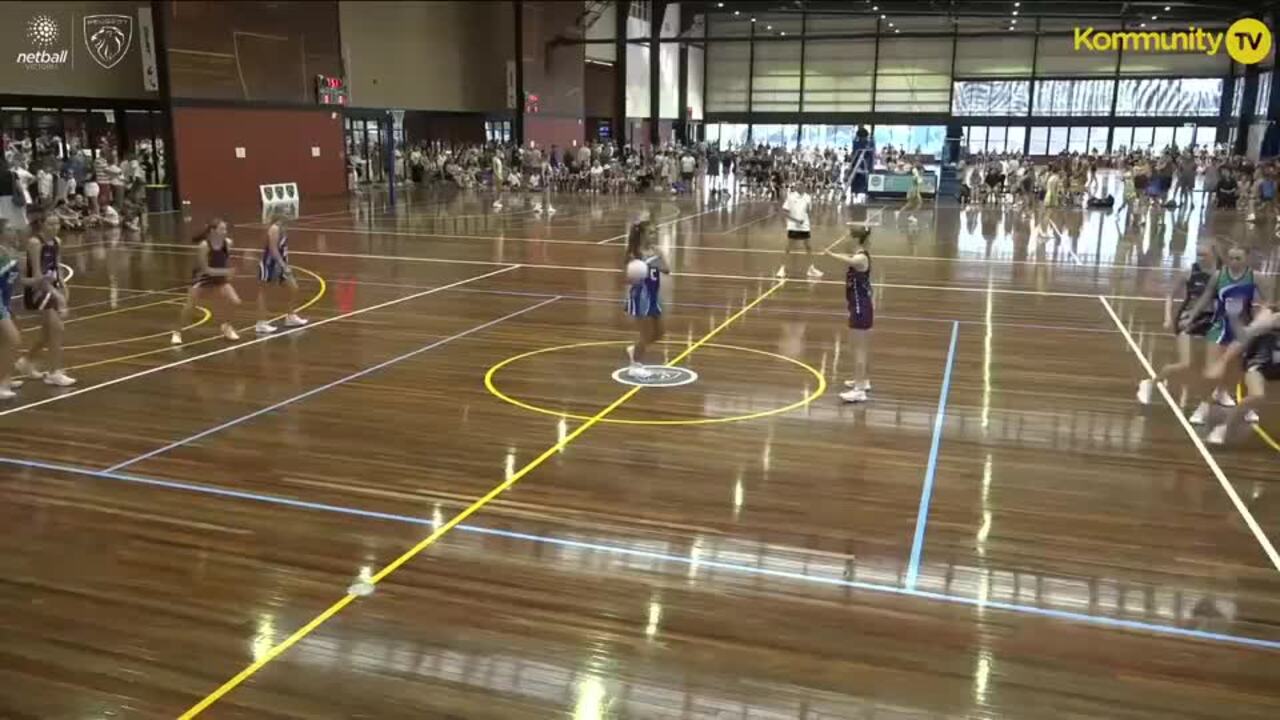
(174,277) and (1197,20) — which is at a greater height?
(1197,20)

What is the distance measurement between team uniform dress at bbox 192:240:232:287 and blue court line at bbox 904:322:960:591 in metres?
7.75

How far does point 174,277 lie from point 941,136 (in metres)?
42.3

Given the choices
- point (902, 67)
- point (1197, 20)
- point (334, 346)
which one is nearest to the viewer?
point (334, 346)

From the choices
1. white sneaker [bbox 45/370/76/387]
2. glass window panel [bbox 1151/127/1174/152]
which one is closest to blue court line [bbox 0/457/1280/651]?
white sneaker [bbox 45/370/76/387]

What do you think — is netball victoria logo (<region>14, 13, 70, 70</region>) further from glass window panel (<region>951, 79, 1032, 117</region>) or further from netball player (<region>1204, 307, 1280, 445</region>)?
glass window panel (<region>951, 79, 1032, 117</region>)

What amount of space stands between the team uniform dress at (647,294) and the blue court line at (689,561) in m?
3.49

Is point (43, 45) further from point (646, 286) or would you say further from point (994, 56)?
point (994, 56)

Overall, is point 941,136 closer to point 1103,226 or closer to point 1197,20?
point 1197,20

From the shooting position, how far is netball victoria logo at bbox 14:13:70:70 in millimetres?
22734

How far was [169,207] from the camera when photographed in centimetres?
2584

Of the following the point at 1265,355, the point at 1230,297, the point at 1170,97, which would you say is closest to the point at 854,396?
the point at 1230,297

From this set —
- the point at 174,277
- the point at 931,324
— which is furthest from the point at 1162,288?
the point at 174,277

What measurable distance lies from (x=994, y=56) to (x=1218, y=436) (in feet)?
144

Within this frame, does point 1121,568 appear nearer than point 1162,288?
→ Yes
